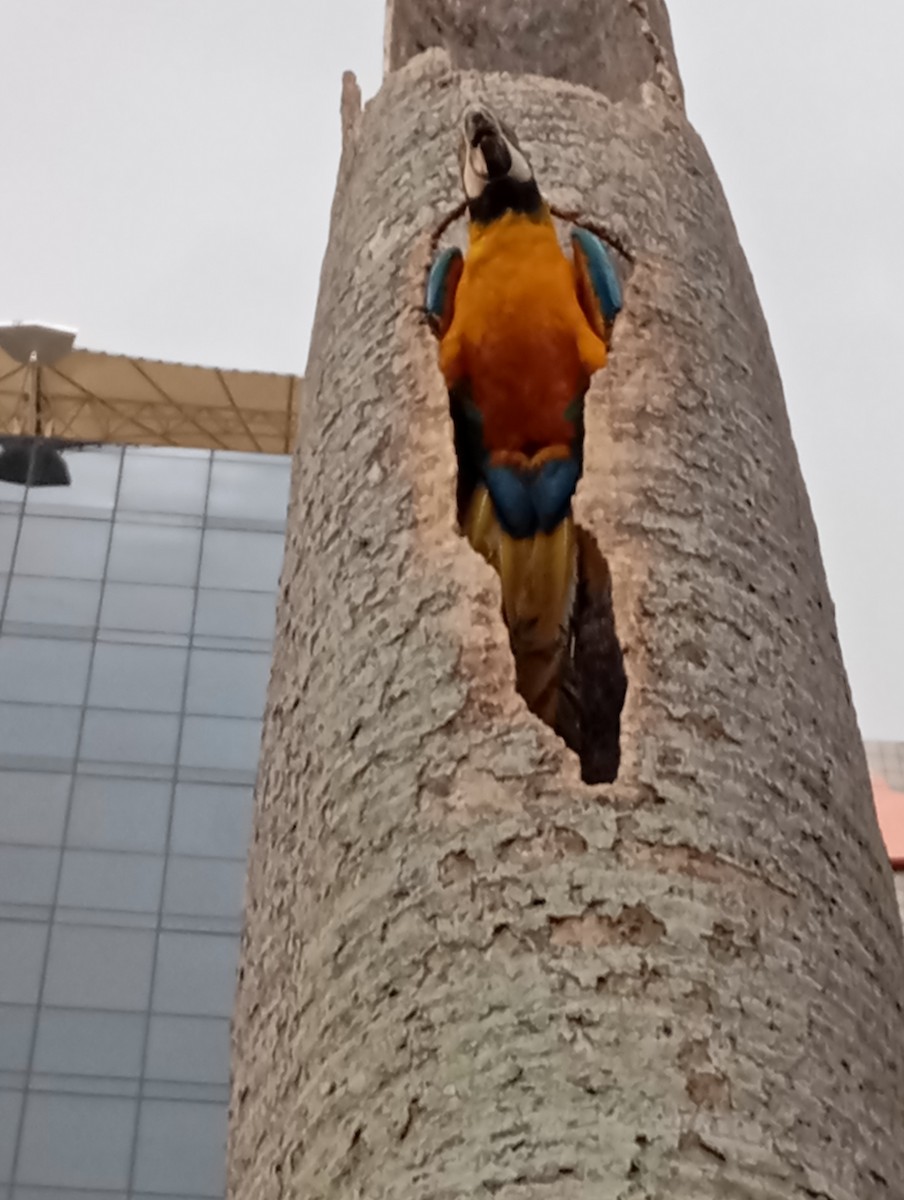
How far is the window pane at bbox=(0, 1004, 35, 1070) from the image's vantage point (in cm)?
773

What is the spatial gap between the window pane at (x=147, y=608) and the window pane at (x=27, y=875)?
1.69 metres

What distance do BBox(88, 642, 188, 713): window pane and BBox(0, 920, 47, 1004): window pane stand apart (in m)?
1.56

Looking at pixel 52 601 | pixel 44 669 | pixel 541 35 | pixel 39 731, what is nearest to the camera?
pixel 541 35

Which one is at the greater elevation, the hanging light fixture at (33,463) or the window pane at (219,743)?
the hanging light fixture at (33,463)

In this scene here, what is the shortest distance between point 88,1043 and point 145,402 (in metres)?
4.74

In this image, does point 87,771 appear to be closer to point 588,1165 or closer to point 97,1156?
point 97,1156

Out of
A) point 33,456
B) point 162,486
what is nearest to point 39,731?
point 162,486

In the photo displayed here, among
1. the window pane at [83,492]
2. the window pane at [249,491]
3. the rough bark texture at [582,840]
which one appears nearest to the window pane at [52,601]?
the window pane at [83,492]

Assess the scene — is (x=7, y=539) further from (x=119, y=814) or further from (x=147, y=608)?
(x=119, y=814)

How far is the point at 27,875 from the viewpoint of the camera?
27.5ft

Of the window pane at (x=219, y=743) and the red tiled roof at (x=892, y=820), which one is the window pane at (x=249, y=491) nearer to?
the window pane at (x=219, y=743)

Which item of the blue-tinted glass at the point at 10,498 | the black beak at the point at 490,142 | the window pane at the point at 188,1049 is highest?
the blue-tinted glass at the point at 10,498

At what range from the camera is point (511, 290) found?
180 centimetres

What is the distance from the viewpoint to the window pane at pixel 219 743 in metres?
8.88
